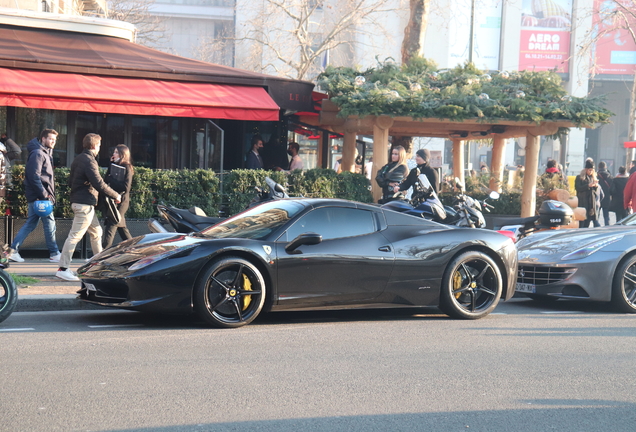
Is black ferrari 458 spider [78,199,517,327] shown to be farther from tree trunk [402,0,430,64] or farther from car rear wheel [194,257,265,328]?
tree trunk [402,0,430,64]

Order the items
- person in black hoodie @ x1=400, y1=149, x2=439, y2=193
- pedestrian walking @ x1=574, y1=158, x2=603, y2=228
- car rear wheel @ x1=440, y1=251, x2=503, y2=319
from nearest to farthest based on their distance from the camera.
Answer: car rear wheel @ x1=440, y1=251, x2=503, y2=319 → person in black hoodie @ x1=400, y1=149, x2=439, y2=193 → pedestrian walking @ x1=574, y1=158, x2=603, y2=228

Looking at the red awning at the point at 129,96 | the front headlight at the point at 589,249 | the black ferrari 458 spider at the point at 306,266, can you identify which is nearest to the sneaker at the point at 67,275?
the black ferrari 458 spider at the point at 306,266

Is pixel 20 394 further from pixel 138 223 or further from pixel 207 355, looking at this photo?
pixel 138 223

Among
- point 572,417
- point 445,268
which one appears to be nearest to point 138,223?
point 445,268

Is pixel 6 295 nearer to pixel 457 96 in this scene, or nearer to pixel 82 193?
pixel 82 193

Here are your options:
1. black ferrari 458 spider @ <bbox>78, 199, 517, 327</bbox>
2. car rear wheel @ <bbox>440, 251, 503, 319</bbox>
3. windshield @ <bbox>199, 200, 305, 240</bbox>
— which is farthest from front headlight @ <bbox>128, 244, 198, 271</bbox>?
car rear wheel @ <bbox>440, 251, 503, 319</bbox>

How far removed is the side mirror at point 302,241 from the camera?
7.20 m

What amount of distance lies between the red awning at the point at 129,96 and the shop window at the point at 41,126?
8.56ft

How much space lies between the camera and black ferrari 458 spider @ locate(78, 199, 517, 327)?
686 cm

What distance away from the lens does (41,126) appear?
52.0 feet

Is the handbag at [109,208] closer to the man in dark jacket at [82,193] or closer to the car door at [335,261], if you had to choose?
the man in dark jacket at [82,193]

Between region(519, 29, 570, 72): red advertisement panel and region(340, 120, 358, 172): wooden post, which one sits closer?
region(340, 120, 358, 172): wooden post

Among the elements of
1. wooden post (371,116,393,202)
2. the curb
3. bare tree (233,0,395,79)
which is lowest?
the curb

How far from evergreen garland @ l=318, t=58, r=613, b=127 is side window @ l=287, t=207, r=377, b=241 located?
22.2 ft
